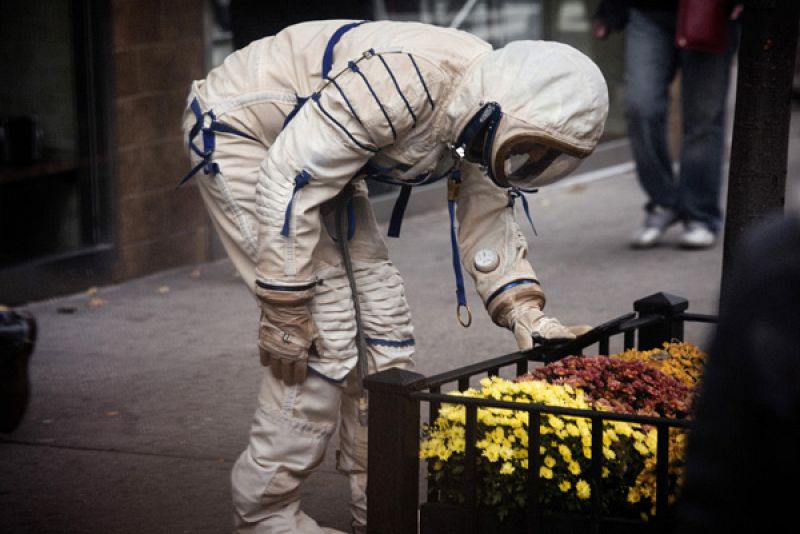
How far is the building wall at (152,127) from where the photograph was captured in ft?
23.2

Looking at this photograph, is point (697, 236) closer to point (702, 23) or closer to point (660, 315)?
point (702, 23)

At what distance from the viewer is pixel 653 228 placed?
820 centimetres

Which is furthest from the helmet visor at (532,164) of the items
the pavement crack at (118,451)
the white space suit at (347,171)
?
the pavement crack at (118,451)

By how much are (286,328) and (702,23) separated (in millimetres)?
4420

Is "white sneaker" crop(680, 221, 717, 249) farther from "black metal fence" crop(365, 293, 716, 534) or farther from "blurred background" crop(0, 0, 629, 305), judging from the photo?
"black metal fence" crop(365, 293, 716, 534)

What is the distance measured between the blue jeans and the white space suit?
4.22 meters

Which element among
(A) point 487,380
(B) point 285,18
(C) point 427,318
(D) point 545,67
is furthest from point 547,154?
(B) point 285,18

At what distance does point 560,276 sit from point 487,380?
4175mm

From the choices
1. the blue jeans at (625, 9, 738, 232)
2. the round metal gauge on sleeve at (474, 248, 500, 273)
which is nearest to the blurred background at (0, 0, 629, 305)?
the blue jeans at (625, 9, 738, 232)

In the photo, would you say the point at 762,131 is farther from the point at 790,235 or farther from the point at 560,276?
the point at 560,276

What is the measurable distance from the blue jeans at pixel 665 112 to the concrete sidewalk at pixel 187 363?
13.3 inches

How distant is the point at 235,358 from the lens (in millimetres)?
6059

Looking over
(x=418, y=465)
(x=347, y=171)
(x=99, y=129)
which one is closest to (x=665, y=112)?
(x=99, y=129)

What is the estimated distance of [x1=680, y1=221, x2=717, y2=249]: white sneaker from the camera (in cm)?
807
